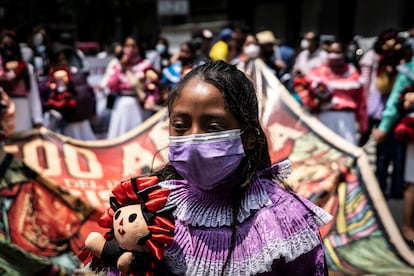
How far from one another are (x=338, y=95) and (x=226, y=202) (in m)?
4.27

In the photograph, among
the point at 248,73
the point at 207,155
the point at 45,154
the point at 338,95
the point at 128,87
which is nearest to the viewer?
the point at 207,155

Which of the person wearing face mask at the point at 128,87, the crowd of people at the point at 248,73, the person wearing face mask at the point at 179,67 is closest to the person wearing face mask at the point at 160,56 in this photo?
the crowd of people at the point at 248,73

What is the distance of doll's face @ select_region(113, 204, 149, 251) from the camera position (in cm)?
148

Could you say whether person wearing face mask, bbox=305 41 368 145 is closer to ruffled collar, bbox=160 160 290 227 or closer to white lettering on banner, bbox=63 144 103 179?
white lettering on banner, bbox=63 144 103 179

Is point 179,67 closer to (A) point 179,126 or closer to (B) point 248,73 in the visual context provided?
(B) point 248,73

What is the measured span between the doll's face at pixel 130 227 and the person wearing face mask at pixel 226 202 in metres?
0.09

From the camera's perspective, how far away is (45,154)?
434 cm

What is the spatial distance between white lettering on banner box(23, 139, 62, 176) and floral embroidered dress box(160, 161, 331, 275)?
2.72 m

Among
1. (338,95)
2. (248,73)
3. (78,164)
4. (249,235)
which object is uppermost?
(248,73)

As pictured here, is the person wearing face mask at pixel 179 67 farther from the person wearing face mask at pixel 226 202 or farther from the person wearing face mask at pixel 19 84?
the person wearing face mask at pixel 226 202

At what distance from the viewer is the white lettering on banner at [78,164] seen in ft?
13.9

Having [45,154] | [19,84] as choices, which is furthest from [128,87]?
[45,154]

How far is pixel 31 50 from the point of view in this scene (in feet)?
26.1

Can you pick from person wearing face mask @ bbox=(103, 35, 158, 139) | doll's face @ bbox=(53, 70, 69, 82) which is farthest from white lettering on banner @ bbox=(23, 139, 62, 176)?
person wearing face mask @ bbox=(103, 35, 158, 139)
